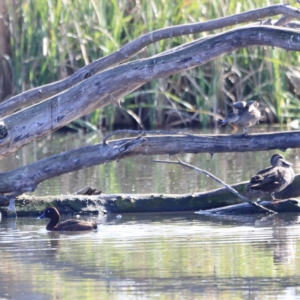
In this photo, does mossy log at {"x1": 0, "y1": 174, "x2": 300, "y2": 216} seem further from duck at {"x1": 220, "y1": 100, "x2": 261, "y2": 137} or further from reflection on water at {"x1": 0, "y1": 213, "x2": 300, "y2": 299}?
duck at {"x1": 220, "y1": 100, "x2": 261, "y2": 137}

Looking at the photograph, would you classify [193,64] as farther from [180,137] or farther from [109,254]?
[109,254]

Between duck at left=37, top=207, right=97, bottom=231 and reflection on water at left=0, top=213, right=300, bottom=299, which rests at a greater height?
duck at left=37, top=207, right=97, bottom=231

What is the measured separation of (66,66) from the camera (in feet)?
61.7


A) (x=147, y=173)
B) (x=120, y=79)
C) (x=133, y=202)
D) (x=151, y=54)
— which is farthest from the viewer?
(x=151, y=54)

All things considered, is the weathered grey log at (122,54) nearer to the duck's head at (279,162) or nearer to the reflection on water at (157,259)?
the reflection on water at (157,259)

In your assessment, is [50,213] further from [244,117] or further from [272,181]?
[244,117]

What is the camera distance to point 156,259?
22.8 feet

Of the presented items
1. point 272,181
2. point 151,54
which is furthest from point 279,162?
point 151,54

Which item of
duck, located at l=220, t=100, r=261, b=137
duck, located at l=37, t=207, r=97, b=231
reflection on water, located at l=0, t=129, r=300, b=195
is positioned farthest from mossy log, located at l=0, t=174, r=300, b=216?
reflection on water, located at l=0, t=129, r=300, b=195

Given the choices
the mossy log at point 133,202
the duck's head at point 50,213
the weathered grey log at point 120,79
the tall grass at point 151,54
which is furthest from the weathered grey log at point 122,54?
the tall grass at point 151,54

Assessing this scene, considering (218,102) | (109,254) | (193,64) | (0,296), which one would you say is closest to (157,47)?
(218,102)

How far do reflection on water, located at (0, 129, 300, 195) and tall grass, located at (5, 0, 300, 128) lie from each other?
5.79ft

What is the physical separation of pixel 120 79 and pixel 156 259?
7.28 ft

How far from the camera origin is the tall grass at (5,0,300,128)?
58.9 ft
